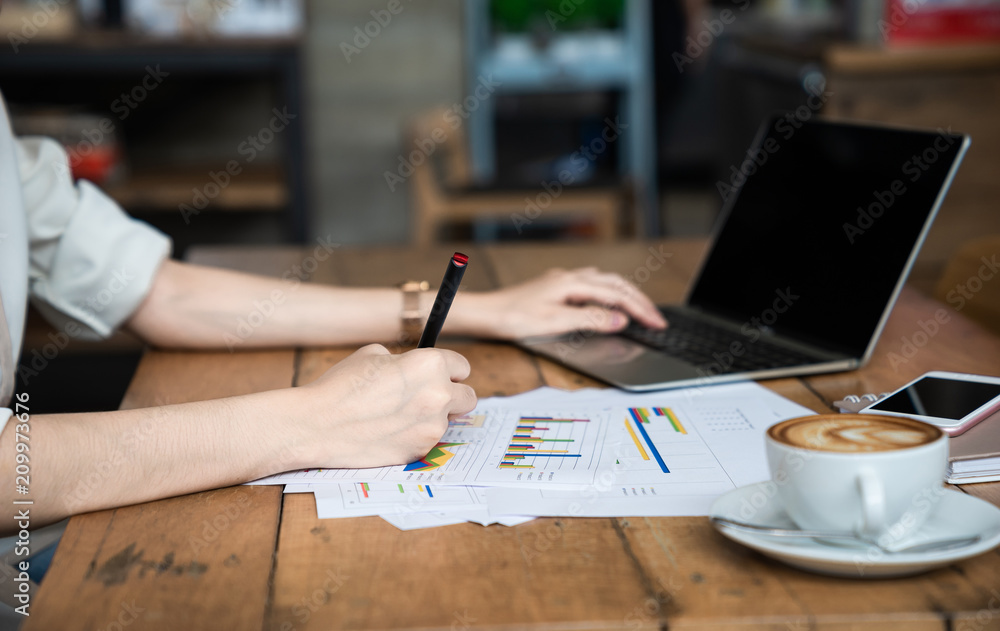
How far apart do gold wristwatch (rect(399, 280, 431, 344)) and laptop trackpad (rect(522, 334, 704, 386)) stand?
0.39ft

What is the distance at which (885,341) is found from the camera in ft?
3.36

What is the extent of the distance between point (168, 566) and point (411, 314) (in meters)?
0.51

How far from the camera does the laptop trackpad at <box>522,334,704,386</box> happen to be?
902 mm

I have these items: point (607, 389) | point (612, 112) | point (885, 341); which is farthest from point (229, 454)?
point (612, 112)

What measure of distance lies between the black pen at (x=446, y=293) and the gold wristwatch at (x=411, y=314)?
265 mm

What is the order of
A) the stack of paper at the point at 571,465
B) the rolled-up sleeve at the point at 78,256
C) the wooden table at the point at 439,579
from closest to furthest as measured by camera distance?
the wooden table at the point at 439,579 < the stack of paper at the point at 571,465 < the rolled-up sleeve at the point at 78,256

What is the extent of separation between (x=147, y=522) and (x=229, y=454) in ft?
0.24

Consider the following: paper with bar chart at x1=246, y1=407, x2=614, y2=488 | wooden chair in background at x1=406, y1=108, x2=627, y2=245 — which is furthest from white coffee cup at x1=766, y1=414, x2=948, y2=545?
wooden chair in background at x1=406, y1=108, x2=627, y2=245

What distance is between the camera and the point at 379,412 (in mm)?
717

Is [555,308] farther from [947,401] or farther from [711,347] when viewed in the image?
[947,401]

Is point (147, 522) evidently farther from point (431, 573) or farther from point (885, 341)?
point (885, 341)

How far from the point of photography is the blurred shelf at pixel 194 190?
2.68 meters

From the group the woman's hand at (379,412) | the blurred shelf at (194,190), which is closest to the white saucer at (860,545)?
the woman's hand at (379,412)

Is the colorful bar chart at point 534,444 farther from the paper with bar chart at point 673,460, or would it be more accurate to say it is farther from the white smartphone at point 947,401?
the white smartphone at point 947,401
